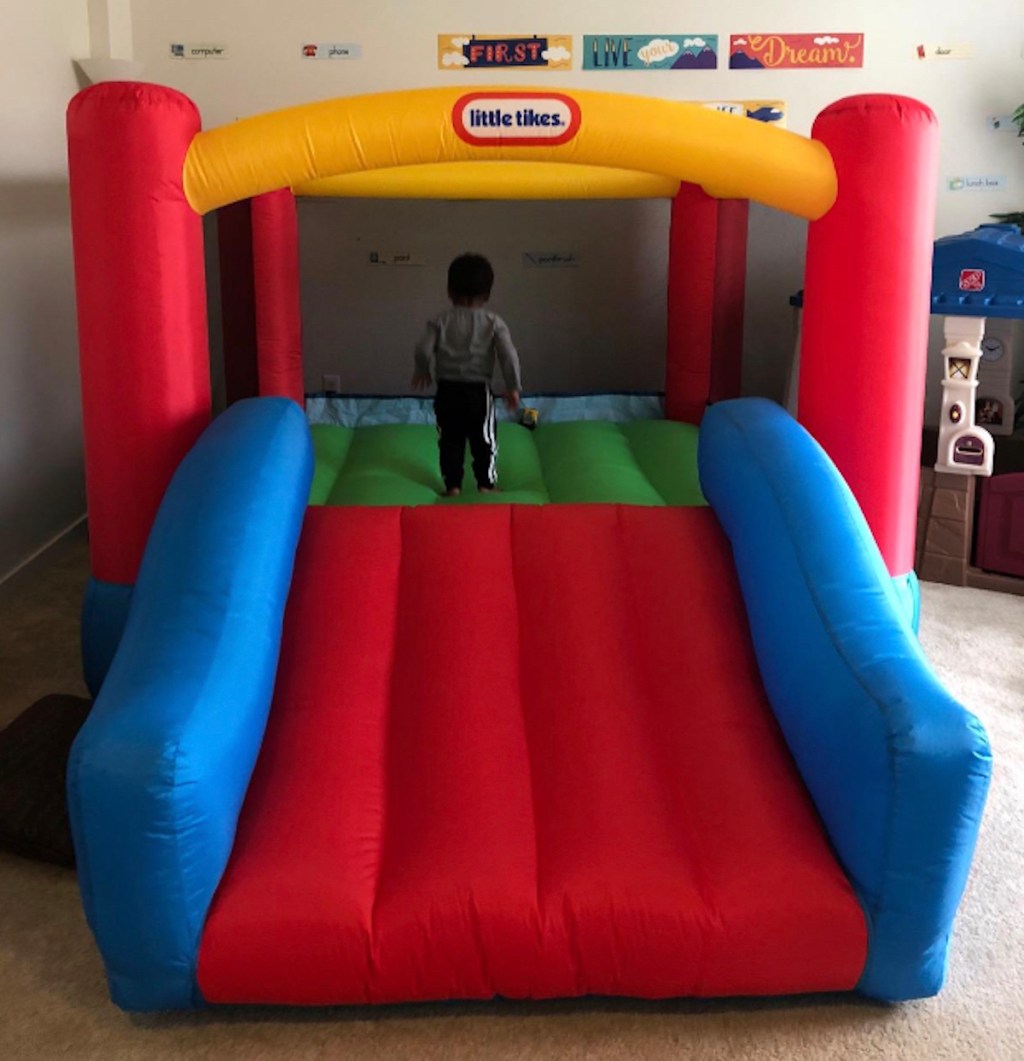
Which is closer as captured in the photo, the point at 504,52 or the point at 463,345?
the point at 463,345

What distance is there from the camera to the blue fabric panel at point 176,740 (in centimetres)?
183

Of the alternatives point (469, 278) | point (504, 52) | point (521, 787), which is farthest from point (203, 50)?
point (521, 787)

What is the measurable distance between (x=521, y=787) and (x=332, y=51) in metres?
3.81

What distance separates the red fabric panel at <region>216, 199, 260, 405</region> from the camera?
167 inches

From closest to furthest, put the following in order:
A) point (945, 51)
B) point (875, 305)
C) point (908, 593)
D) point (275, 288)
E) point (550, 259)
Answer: point (875, 305)
point (908, 593)
point (275, 288)
point (945, 51)
point (550, 259)

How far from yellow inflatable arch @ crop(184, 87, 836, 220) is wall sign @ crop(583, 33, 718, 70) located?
2422 mm

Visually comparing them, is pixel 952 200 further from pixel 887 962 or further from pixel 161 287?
pixel 887 962

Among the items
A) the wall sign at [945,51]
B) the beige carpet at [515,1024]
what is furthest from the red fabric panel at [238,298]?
the wall sign at [945,51]

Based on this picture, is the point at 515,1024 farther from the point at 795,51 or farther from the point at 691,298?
the point at 795,51

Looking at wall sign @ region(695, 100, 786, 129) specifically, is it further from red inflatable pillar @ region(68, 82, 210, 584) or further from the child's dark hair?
red inflatable pillar @ region(68, 82, 210, 584)

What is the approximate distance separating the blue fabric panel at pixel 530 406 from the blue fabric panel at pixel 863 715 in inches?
78.8

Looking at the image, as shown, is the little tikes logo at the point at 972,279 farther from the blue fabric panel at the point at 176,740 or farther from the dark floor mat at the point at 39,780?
the dark floor mat at the point at 39,780

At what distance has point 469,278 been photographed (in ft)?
11.7

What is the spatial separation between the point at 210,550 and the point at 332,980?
0.82 metres
